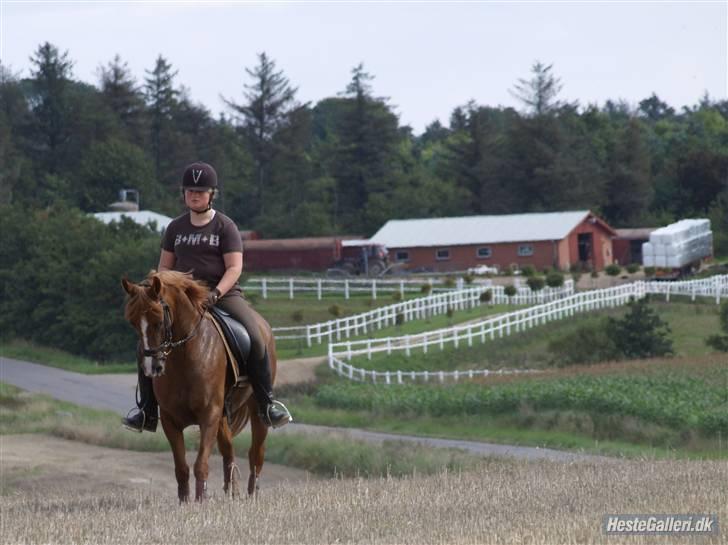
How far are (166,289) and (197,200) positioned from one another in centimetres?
107

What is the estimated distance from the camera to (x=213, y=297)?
1305 cm

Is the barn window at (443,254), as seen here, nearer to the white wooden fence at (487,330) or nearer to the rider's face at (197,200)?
the white wooden fence at (487,330)

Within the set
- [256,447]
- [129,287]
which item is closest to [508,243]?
[256,447]

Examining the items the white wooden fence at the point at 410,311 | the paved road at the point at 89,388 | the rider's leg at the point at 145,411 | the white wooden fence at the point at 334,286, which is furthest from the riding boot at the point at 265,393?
the white wooden fence at the point at 334,286

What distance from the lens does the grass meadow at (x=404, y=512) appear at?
30.4 ft

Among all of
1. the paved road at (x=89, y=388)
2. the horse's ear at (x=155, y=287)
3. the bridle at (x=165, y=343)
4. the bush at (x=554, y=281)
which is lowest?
the paved road at (x=89, y=388)

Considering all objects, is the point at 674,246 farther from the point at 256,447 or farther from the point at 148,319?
the point at 148,319

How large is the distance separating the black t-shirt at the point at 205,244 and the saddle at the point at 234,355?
0.34 metres

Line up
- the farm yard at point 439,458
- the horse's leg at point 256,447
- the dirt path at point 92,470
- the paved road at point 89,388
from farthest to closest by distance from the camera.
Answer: the paved road at point 89,388 → the dirt path at point 92,470 → the horse's leg at point 256,447 → the farm yard at point 439,458

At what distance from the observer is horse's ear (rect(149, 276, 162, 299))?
481 inches

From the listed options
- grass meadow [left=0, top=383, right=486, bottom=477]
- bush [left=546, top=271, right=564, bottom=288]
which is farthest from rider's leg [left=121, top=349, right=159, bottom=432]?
bush [left=546, top=271, right=564, bottom=288]

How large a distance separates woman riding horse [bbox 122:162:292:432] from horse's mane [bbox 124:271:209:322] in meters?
0.17

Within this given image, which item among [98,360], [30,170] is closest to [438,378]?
[98,360]

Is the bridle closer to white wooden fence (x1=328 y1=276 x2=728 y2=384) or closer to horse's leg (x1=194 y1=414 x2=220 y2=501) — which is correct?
horse's leg (x1=194 y1=414 x2=220 y2=501)
